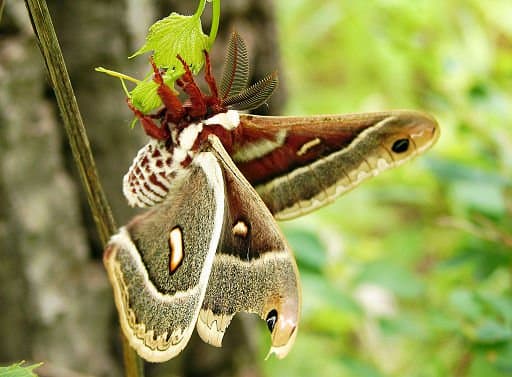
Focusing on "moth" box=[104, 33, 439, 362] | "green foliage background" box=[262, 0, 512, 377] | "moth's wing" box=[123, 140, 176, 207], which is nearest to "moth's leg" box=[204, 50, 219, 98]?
"moth" box=[104, 33, 439, 362]

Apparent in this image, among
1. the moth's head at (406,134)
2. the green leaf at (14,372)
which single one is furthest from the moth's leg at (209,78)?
the green leaf at (14,372)

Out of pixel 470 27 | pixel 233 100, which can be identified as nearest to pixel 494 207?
pixel 233 100

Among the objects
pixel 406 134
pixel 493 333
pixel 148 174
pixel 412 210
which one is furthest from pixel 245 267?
pixel 412 210

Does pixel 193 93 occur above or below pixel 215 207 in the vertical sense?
above

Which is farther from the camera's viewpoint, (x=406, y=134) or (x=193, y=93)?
(x=406, y=134)

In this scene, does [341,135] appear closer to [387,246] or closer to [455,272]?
[455,272]

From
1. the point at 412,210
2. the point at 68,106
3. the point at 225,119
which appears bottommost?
the point at 412,210

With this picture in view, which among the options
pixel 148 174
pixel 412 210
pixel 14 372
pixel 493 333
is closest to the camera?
pixel 14 372

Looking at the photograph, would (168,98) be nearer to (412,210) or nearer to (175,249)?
(175,249)
